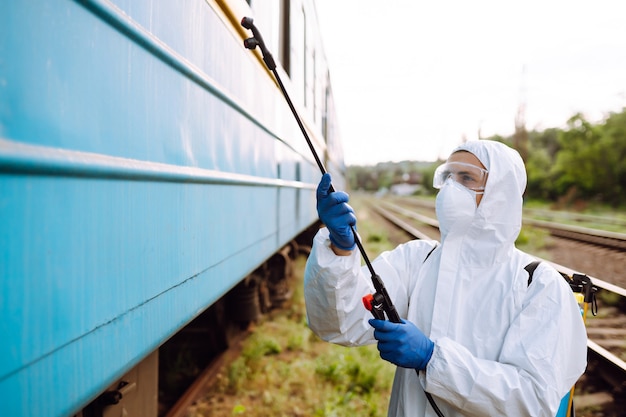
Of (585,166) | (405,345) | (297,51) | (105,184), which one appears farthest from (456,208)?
(585,166)

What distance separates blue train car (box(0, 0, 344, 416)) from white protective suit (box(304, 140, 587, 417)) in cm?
51

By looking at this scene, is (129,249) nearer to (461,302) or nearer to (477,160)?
(461,302)

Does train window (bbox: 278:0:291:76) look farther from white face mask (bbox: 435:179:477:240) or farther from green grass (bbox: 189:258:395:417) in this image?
green grass (bbox: 189:258:395:417)

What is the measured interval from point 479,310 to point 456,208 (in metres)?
0.36

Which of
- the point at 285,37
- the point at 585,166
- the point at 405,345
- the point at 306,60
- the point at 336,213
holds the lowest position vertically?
the point at 405,345

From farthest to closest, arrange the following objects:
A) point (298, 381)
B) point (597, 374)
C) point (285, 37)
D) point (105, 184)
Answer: point (597, 374) < point (298, 381) < point (285, 37) < point (105, 184)

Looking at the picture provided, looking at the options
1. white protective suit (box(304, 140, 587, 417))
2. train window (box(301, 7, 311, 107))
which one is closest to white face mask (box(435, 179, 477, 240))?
white protective suit (box(304, 140, 587, 417))

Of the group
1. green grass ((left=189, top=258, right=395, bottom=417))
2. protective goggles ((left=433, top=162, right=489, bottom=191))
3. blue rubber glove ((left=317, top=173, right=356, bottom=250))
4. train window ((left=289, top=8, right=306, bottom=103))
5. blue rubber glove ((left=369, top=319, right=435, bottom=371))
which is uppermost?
train window ((left=289, top=8, right=306, bottom=103))

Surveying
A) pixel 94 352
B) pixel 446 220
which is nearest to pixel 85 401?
pixel 94 352

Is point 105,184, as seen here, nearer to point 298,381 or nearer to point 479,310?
point 479,310

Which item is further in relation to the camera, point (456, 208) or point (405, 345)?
point (456, 208)

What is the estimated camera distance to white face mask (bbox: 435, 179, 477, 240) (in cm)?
163

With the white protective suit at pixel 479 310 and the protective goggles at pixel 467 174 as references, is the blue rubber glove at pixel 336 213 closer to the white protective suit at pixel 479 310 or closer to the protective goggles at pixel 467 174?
the white protective suit at pixel 479 310

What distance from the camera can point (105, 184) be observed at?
3.36 feet
